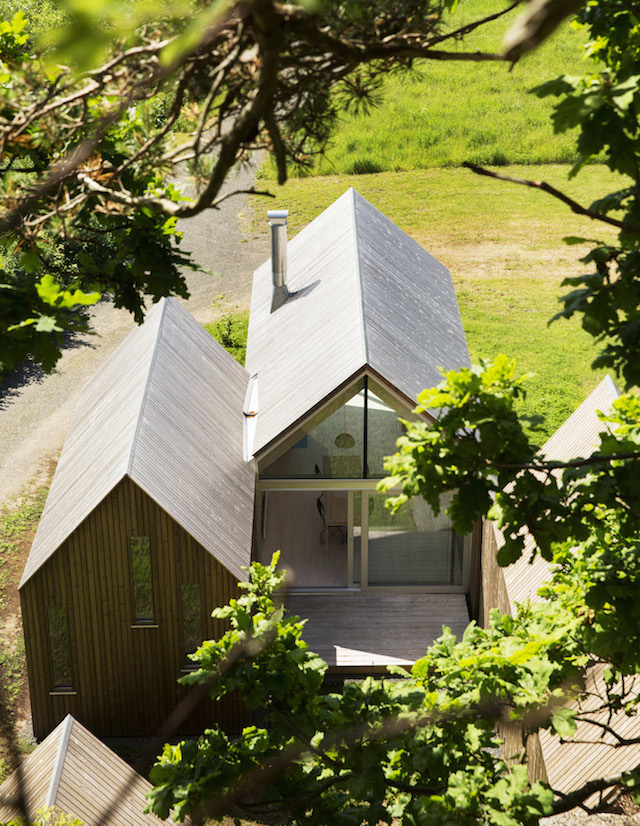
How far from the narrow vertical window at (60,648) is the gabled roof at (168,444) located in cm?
62

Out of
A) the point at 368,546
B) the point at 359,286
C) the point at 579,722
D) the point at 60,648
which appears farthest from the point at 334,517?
the point at 579,722

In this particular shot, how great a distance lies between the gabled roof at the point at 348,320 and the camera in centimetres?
1151

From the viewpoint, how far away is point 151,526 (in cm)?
1002

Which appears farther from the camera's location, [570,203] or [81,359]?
[81,359]

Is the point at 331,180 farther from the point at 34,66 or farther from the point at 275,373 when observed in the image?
the point at 34,66

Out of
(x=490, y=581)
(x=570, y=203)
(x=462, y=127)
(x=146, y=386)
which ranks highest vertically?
(x=462, y=127)

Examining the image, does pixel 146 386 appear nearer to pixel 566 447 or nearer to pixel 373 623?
pixel 373 623

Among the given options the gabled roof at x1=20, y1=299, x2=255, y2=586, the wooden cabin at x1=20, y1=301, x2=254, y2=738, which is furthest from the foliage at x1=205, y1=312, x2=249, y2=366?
the wooden cabin at x1=20, y1=301, x2=254, y2=738

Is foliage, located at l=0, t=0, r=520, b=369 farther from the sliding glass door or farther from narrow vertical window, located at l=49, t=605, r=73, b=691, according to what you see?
the sliding glass door

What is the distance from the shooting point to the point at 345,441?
1160 cm

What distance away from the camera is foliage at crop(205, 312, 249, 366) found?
22.2 meters

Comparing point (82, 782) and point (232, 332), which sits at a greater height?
point (232, 332)

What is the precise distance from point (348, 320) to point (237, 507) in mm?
3355

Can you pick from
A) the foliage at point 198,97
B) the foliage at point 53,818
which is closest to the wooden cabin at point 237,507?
the foliage at point 53,818
